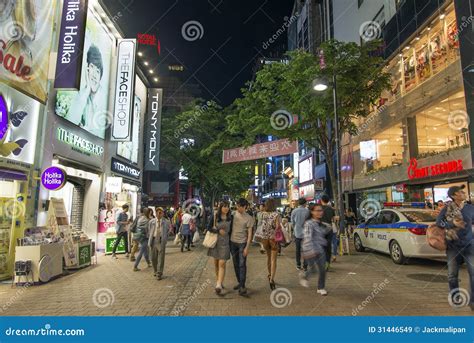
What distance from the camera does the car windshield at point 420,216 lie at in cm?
879

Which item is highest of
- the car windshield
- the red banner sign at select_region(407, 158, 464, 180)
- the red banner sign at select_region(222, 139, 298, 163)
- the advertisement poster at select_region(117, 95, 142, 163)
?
the advertisement poster at select_region(117, 95, 142, 163)

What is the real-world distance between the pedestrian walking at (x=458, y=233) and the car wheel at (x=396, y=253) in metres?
3.73

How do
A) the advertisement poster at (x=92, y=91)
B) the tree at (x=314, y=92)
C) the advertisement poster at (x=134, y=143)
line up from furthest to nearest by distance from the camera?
the advertisement poster at (x=134, y=143) < the tree at (x=314, y=92) < the advertisement poster at (x=92, y=91)

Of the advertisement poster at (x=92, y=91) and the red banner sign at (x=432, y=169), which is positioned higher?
the advertisement poster at (x=92, y=91)

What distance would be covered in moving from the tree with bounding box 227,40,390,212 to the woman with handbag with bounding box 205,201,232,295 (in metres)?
7.27

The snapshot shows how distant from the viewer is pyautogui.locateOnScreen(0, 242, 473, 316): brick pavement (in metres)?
5.20

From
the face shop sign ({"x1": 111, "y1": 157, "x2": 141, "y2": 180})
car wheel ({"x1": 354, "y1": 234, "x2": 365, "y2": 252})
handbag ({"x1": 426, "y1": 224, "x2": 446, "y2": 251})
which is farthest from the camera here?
the face shop sign ({"x1": 111, "y1": 157, "x2": 141, "y2": 180})

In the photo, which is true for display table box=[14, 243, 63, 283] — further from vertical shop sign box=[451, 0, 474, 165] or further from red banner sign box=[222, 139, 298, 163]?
vertical shop sign box=[451, 0, 474, 165]

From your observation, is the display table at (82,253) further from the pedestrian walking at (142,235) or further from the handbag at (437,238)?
the handbag at (437,238)

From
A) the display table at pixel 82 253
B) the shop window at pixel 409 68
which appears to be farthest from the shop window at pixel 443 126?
the display table at pixel 82 253

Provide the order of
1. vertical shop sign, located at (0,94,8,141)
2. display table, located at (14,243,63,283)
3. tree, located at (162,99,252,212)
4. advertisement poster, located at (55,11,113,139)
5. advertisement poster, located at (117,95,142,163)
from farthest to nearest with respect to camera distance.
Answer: tree, located at (162,99,252,212), advertisement poster, located at (117,95,142,163), advertisement poster, located at (55,11,113,139), vertical shop sign, located at (0,94,8,141), display table, located at (14,243,63,283)

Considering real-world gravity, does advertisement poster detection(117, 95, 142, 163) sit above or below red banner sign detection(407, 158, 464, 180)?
above

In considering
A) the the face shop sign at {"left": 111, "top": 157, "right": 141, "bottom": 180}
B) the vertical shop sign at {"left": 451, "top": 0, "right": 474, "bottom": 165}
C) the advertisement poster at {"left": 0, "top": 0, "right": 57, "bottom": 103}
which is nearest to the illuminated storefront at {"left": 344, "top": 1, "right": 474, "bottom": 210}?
the vertical shop sign at {"left": 451, "top": 0, "right": 474, "bottom": 165}

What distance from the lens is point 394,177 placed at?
66.7 ft
